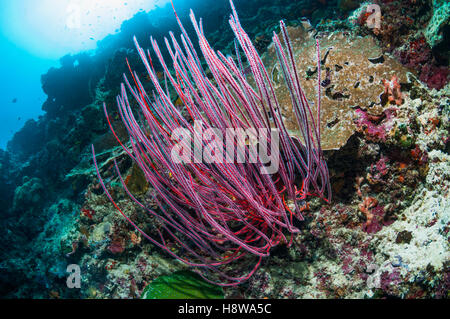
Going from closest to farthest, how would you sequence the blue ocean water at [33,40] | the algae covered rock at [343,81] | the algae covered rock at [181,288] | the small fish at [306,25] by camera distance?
the algae covered rock at [343,81]
the algae covered rock at [181,288]
the small fish at [306,25]
the blue ocean water at [33,40]

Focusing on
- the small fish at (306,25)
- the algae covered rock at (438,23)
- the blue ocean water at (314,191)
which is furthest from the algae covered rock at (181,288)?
the small fish at (306,25)

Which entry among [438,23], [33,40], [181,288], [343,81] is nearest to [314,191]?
[343,81]

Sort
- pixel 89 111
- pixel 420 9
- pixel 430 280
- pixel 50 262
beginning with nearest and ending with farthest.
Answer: pixel 430 280 → pixel 420 9 → pixel 50 262 → pixel 89 111

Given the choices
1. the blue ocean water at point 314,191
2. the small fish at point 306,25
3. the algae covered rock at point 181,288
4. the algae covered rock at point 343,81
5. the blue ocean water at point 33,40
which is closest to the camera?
the blue ocean water at point 314,191

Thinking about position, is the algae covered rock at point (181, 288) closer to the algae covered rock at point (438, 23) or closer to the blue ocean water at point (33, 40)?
the algae covered rock at point (438, 23)

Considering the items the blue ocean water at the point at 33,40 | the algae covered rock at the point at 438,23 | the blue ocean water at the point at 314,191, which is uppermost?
the blue ocean water at the point at 33,40

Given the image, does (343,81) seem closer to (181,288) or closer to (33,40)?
(181,288)

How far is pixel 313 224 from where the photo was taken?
212 centimetres

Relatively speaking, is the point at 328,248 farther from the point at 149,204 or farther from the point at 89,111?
the point at 89,111

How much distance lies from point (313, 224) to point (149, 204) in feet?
6.15

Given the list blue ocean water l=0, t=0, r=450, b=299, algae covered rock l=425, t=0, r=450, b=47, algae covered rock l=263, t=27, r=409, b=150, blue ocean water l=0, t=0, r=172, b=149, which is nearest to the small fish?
blue ocean water l=0, t=0, r=450, b=299

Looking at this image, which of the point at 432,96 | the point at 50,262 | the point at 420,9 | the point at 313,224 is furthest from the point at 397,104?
the point at 50,262

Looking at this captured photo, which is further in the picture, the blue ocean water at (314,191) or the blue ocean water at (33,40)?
the blue ocean water at (33,40)

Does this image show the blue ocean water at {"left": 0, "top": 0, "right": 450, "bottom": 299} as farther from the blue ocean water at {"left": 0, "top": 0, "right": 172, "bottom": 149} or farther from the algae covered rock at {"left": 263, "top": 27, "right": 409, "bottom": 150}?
the blue ocean water at {"left": 0, "top": 0, "right": 172, "bottom": 149}
